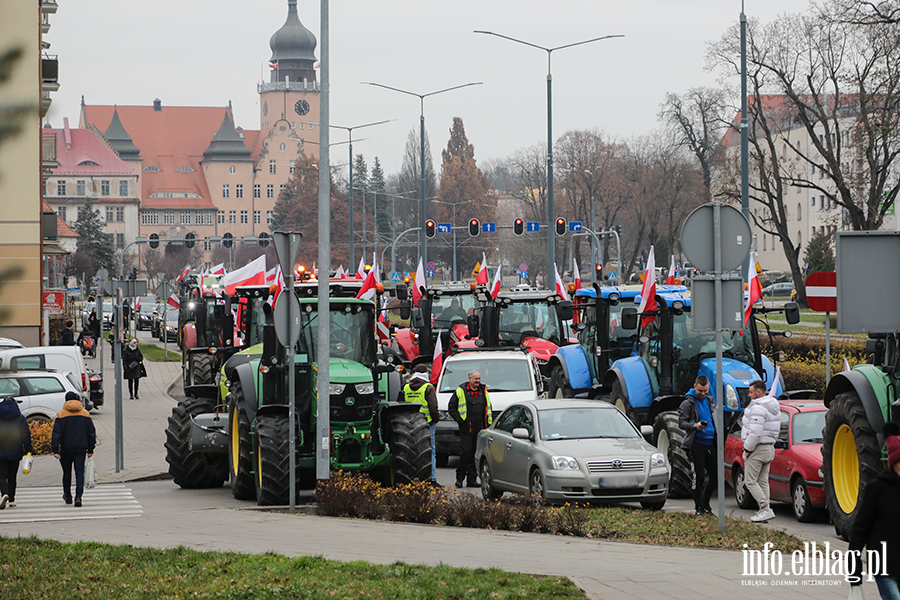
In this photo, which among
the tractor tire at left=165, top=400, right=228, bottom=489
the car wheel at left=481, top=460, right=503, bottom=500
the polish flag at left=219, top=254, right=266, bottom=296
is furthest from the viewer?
the polish flag at left=219, top=254, right=266, bottom=296

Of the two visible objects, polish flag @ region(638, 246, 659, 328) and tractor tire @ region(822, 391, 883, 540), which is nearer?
tractor tire @ region(822, 391, 883, 540)

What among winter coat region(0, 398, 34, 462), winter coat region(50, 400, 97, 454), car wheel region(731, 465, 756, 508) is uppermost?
winter coat region(0, 398, 34, 462)

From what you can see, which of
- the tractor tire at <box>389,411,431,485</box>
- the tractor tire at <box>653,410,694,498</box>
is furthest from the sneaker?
the tractor tire at <box>389,411,431,485</box>

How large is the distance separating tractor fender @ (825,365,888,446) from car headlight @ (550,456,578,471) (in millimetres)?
3328

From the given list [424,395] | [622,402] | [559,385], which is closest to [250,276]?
[424,395]

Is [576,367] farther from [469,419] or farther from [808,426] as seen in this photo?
[808,426]

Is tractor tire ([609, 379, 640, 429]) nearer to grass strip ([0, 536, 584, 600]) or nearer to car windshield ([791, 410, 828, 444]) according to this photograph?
car windshield ([791, 410, 828, 444])

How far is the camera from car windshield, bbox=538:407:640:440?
1446 centimetres

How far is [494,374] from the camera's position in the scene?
21297mm

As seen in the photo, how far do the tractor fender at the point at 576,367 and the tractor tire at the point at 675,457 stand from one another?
4.43 metres

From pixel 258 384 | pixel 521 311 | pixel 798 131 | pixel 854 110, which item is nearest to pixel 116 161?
pixel 798 131

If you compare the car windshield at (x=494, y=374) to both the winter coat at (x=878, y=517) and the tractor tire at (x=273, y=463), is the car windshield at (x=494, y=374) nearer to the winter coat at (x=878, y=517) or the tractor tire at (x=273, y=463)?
the tractor tire at (x=273, y=463)

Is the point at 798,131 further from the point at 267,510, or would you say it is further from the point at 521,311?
the point at 267,510

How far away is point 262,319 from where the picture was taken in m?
17.5
